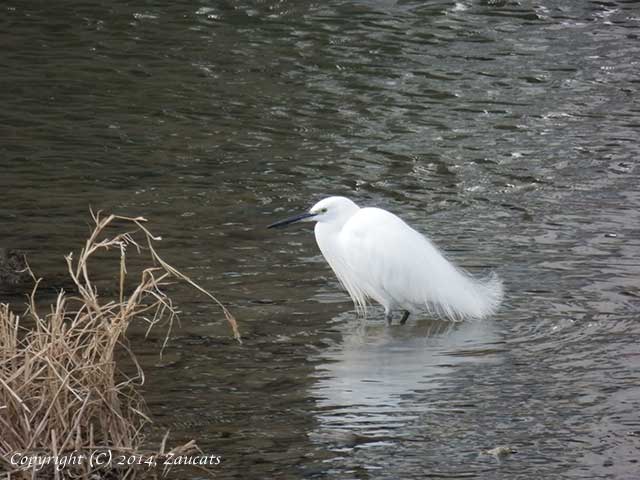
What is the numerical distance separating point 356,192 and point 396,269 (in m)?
2.13

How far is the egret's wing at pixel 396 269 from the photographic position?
22.4ft

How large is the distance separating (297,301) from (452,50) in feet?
21.5

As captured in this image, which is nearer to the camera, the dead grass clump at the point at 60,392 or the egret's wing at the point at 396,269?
the dead grass clump at the point at 60,392

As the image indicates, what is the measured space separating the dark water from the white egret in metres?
0.13

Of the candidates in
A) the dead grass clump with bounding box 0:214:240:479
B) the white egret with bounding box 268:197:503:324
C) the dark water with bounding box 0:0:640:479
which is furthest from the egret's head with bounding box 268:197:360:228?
the dead grass clump with bounding box 0:214:240:479

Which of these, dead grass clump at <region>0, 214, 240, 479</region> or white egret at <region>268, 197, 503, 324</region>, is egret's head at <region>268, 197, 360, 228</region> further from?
dead grass clump at <region>0, 214, 240, 479</region>

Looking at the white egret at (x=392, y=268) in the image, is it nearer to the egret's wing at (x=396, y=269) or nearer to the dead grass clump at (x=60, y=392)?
the egret's wing at (x=396, y=269)

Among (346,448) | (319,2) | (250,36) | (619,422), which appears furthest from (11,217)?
(319,2)

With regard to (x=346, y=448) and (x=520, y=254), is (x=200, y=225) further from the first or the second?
(x=346, y=448)

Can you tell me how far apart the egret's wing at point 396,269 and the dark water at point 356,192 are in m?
0.15

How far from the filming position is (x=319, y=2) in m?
14.6

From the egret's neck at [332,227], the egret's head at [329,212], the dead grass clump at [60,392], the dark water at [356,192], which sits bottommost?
the dark water at [356,192]

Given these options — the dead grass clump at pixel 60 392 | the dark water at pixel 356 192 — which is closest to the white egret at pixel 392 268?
the dark water at pixel 356 192

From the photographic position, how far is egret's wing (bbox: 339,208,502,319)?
6828 mm
